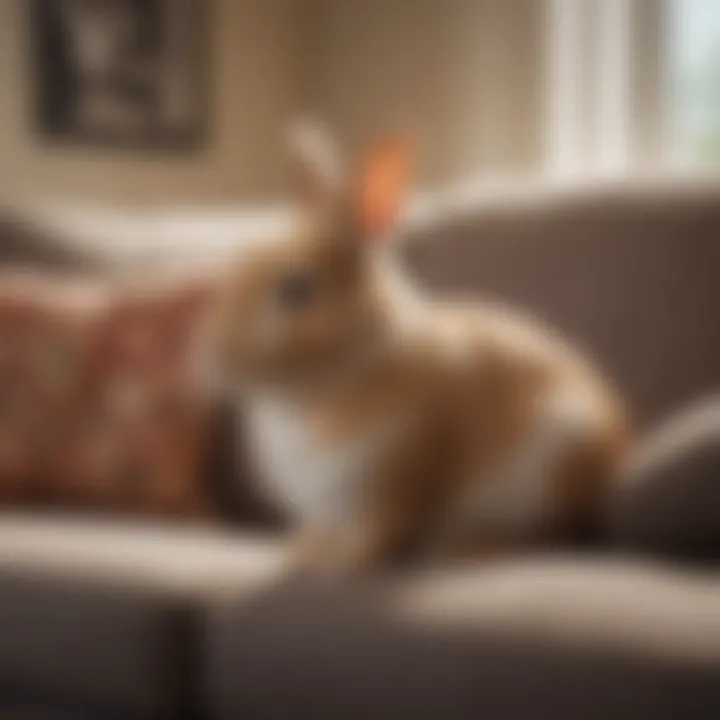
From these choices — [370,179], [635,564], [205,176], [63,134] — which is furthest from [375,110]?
[635,564]

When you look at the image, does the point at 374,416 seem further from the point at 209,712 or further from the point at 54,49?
the point at 54,49

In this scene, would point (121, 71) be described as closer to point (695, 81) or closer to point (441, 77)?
point (441, 77)

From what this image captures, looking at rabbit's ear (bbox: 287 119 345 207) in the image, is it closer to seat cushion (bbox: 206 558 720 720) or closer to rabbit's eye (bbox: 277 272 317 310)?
rabbit's eye (bbox: 277 272 317 310)

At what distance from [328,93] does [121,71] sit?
0.50 m

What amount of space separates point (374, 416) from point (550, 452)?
0.65ft

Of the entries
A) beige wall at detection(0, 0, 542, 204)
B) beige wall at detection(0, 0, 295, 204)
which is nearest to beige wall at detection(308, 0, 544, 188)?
beige wall at detection(0, 0, 542, 204)

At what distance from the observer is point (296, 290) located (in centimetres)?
154

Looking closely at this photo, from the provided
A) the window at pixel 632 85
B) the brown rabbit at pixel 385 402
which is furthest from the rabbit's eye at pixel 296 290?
the window at pixel 632 85

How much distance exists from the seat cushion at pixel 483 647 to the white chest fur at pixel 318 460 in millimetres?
154

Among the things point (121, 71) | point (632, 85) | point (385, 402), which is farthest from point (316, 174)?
point (121, 71)

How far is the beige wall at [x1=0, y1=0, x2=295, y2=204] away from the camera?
302 centimetres

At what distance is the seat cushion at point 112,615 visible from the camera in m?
1.47

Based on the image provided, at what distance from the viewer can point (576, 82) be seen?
2.97m

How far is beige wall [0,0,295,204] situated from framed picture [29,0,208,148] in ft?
0.12
